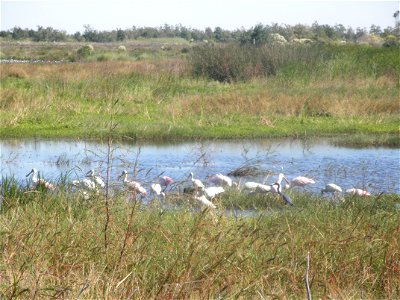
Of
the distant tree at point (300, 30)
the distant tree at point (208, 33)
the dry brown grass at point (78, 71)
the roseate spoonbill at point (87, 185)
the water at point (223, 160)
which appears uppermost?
the roseate spoonbill at point (87, 185)

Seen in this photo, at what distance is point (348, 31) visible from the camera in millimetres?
76062

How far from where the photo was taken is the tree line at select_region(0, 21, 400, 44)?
60775 mm

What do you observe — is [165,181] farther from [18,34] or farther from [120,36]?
[120,36]

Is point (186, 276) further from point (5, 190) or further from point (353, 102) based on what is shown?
point (353, 102)

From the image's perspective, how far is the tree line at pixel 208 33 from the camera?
60.8 meters

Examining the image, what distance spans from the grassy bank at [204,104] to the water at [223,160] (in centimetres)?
75

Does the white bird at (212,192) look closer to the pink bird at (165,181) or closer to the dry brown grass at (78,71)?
the pink bird at (165,181)

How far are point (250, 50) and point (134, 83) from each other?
511 cm

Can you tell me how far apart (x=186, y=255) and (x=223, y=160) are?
870 cm

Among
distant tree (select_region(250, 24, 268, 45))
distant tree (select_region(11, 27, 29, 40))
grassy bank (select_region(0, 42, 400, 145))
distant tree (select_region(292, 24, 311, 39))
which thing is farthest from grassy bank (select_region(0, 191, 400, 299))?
distant tree (select_region(11, 27, 29, 40))

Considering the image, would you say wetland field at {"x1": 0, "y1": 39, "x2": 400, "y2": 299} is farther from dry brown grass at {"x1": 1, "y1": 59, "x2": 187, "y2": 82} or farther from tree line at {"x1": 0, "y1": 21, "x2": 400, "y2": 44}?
tree line at {"x1": 0, "y1": 21, "x2": 400, "y2": 44}

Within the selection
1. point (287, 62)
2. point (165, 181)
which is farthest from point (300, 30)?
point (165, 181)

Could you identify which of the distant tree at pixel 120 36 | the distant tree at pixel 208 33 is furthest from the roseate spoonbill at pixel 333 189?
the distant tree at pixel 208 33

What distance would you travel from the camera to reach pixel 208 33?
95625 mm
